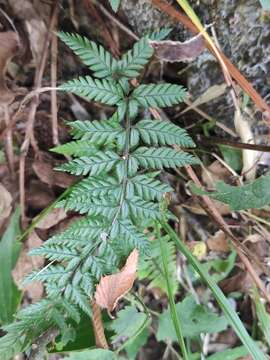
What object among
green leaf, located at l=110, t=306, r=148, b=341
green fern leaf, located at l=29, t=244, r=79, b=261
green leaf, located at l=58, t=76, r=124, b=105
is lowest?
green leaf, located at l=110, t=306, r=148, b=341

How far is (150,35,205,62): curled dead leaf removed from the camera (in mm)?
1369

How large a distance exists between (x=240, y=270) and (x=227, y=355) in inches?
12.1

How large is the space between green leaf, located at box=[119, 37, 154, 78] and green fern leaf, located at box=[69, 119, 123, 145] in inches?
5.4

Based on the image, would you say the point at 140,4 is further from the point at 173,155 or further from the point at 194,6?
the point at 173,155

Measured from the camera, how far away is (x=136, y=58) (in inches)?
50.1

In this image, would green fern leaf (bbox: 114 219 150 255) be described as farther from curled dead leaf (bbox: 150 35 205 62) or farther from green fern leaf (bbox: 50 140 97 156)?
curled dead leaf (bbox: 150 35 205 62)

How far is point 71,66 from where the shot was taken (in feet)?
5.39

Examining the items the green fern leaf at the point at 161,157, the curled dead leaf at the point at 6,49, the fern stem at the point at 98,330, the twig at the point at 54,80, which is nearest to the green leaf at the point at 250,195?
the green fern leaf at the point at 161,157

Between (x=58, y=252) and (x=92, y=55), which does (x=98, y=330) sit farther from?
→ (x=92, y=55)

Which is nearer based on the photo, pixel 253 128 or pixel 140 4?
pixel 140 4

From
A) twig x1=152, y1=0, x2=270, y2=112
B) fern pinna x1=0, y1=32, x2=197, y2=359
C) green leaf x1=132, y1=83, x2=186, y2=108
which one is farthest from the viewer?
twig x1=152, y1=0, x2=270, y2=112

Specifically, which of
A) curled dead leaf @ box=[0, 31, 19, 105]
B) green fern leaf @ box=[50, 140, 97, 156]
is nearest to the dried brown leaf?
green fern leaf @ box=[50, 140, 97, 156]

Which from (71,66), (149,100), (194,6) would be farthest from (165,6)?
(71,66)

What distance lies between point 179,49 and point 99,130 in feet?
1.18
